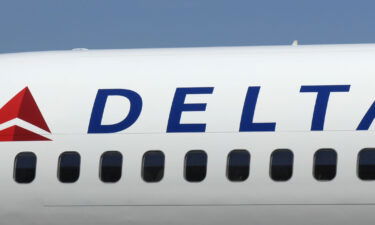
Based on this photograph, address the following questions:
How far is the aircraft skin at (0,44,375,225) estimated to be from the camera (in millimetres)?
21141

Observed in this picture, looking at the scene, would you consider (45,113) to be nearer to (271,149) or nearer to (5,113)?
(5,113)

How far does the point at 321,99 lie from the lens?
21500 mm

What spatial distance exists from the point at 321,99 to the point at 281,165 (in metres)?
1.58


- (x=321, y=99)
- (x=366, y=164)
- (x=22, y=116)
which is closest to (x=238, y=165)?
(x=321, y=99)

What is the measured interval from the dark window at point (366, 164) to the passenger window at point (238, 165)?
2.24m

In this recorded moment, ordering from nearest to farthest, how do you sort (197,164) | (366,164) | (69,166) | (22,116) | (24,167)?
(366,164) → (197,164) → (69,166) → (24,167) → (22,116)

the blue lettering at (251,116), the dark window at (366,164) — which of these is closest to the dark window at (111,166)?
the blue lettering at (251,116)

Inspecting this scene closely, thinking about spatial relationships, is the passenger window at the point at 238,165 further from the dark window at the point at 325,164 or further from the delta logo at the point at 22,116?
the delta logo at the point at 22,116

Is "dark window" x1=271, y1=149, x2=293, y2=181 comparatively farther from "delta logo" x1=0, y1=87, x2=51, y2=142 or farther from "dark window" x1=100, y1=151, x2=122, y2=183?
"delta logo" x1=0, y1=87, x2=51, y2=142

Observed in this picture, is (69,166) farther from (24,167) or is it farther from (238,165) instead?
(238,165)

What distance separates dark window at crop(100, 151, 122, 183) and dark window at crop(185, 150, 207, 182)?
4.94 feet

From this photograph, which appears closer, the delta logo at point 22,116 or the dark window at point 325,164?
the dark window at point 325,164

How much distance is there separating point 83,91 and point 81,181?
6.41ft

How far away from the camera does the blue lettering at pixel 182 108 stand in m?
21.8
